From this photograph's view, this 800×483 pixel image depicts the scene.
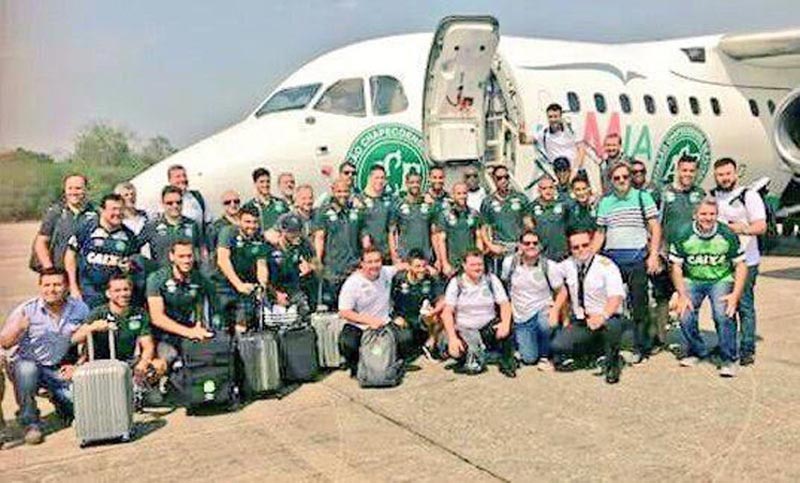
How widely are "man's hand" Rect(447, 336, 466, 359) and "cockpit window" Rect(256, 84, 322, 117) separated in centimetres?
419

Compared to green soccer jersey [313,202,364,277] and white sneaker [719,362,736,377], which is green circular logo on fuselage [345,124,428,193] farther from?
white sneaker [719,362,736,377]

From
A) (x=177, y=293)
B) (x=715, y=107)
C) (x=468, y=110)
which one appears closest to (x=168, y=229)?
(x=177, y=293)

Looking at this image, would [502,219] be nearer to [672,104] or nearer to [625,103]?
[625,103]

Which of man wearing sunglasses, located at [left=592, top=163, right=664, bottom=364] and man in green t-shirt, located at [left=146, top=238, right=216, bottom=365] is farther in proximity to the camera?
man wearing sunglasses, located at [left=592, top=163, right=664, bottom=364]

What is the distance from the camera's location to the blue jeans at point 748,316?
22.0 feet

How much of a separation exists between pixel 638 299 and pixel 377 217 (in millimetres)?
2427

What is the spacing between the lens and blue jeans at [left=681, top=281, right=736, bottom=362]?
6520 mm

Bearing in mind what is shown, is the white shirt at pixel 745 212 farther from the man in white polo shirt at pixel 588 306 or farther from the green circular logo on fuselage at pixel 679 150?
the green circular logo on fuselage at pixel 679 150

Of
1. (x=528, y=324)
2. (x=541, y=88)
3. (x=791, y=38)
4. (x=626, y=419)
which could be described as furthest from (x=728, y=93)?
(x=626, y=419)

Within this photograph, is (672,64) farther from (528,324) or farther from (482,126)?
(528,324)

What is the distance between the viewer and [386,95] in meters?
9.85

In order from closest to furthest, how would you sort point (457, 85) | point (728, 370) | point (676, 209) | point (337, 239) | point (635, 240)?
1. point (728, 370)
2. point (635, 240)
3. point (676, 209)
4. point (337, 239)
5. point (457, 85)

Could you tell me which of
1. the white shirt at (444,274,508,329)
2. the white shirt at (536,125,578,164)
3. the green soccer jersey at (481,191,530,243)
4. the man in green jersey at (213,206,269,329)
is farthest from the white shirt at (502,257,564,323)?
the white shirt at (536,125,578,164)

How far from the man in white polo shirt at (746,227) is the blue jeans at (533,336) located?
1.55m
